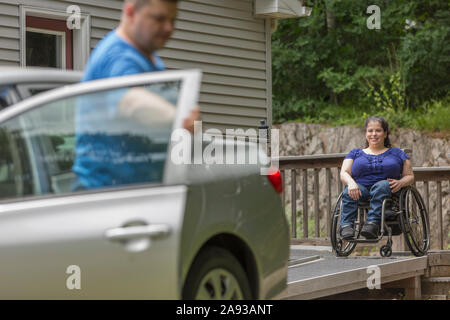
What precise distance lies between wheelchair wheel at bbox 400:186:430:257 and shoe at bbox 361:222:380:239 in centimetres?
23

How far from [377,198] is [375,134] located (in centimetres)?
61

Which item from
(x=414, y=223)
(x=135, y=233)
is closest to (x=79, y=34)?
(x=414, y=223)

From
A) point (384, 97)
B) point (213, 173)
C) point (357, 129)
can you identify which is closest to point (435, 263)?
point (213, 173)

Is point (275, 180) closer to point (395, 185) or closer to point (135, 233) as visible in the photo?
point (135, 233)

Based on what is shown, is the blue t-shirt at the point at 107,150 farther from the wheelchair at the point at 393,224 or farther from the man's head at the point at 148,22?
the wheelchair at the point at 393,224

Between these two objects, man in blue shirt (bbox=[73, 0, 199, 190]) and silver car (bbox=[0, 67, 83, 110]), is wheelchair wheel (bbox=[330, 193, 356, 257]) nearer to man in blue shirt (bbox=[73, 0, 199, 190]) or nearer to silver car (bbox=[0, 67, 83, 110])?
silver car (bbox=[0, 67, 83, 110])

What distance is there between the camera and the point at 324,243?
8.93m

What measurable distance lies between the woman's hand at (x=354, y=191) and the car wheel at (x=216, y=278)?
4.05 m

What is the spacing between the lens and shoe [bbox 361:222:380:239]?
740 cm

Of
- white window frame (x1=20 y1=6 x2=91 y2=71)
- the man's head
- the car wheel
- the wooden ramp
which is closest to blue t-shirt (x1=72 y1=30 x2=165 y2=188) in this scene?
the man's head

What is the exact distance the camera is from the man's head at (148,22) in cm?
318

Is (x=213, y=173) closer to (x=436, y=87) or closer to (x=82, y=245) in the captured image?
(x=82, y=245)

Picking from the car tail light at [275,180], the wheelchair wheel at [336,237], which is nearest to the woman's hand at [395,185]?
the wheelchair wheel at [336,237]

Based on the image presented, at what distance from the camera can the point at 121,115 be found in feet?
10.2
